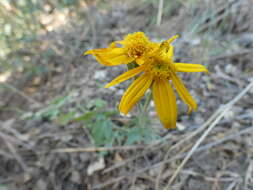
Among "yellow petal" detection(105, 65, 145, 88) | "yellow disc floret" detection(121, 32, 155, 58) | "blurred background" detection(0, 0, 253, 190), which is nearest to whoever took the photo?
"yellow petal" detection(105, 65, 145, 88)

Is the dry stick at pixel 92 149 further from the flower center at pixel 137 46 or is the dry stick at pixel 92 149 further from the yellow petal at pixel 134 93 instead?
the flower center at pixel 137 46

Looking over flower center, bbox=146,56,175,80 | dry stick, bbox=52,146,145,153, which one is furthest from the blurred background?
flower center, bbox=146,56,175,80

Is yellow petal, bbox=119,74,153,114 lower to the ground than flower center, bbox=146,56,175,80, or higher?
lower

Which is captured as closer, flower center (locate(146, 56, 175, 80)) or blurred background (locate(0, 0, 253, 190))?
flower center (locate(146, 56, 175, 80))

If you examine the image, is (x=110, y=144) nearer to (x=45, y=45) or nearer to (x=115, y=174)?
(x=115, y=174)

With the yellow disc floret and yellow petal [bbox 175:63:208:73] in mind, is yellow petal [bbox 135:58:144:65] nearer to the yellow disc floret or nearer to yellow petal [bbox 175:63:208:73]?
the yellow disc floret

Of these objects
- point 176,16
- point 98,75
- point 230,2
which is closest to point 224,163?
point 98,75

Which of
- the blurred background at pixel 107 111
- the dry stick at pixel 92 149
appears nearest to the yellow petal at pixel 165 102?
the blurred background at pixel 107 111
